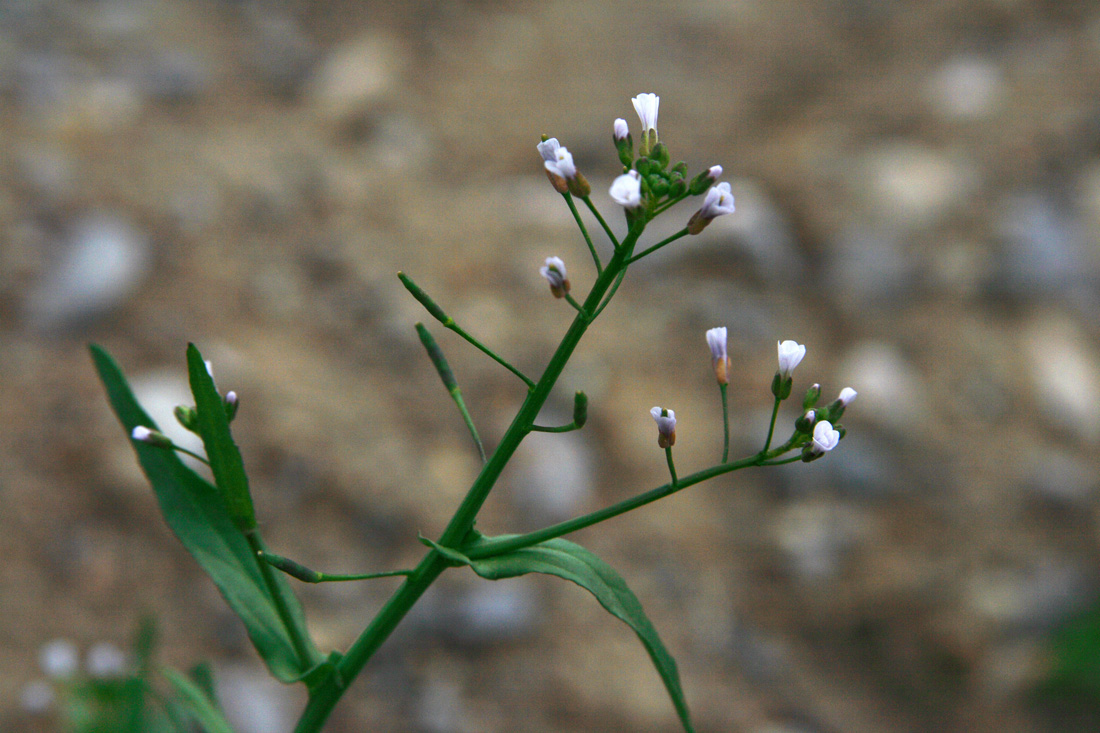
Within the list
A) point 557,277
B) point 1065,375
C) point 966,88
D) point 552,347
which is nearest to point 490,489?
point 557,277

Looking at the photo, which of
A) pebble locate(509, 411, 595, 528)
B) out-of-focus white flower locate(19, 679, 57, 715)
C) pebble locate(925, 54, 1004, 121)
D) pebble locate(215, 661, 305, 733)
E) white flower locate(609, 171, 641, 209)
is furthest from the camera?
pebble locate(925, 54, 1004, 121)

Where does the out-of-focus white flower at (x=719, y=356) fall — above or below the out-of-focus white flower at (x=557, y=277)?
above

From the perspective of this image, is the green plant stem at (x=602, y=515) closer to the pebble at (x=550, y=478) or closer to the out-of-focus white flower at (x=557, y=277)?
the out-of-focus white flower at (x=557, y=277)

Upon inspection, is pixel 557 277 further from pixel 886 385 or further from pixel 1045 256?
pixel 1045 256

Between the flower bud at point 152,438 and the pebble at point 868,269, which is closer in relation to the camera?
the flower bud at point 152,438

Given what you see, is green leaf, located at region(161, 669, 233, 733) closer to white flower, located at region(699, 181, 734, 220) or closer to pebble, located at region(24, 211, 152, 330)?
white flower, located at region(699, 181, 734, 220)

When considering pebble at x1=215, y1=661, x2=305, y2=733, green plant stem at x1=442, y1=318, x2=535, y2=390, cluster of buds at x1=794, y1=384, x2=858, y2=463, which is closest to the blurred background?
pebble at x1=215, y1=661, x2=305, y2=733

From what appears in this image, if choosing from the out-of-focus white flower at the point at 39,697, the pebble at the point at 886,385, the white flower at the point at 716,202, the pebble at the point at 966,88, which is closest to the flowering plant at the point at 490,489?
the white flower at the point at 716,202
